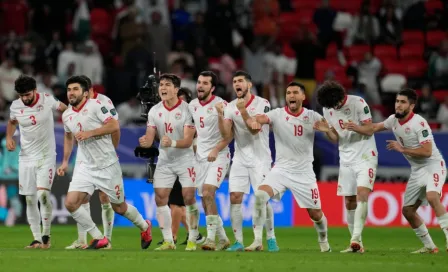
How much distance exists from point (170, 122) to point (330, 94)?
2.33 m

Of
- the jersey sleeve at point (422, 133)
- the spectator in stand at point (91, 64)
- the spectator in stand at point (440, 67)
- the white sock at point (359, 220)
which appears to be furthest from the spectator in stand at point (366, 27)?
the white sock at point (359, 220)

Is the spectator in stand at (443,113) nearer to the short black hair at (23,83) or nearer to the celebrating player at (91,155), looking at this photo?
the celebrating player at (91,155)

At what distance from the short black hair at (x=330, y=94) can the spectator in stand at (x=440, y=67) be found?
1185 centimetres

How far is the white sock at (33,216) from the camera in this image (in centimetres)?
1788

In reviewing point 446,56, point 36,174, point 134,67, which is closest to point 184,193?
point 36,174

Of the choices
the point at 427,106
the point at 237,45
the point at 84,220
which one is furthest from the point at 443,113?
the point at 84,220

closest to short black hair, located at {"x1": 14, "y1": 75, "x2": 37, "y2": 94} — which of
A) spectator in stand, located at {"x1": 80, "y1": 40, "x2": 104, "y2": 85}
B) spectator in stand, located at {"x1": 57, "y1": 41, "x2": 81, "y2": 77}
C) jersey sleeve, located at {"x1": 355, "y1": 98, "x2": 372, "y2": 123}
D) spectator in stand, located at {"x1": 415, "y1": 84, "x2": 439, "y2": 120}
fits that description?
jersey sleeve, located at {"x1": 355, "y1": 98, "x2": 372, "y2": 123}

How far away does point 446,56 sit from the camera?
2856 centimetres

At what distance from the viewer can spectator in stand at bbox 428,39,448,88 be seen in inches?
1115

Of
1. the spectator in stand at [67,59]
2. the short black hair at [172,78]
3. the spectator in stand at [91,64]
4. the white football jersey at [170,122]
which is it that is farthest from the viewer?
the spectator in stand at [67,59]

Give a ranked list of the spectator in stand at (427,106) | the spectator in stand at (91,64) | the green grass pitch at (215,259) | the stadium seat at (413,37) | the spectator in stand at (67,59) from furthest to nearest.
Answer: the stadium seat at (413,37), the spectator in stand at (67,59), the spectator in stand at (91,64), the spectator in stand at (427,106), the green grass pitch at (215,259)

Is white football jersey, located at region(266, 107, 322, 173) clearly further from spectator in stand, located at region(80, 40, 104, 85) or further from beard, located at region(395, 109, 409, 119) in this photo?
spectator in stand, located at region(80, 40, 104, 85)

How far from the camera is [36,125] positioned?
1802cm

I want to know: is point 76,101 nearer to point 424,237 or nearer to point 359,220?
point 359,220
